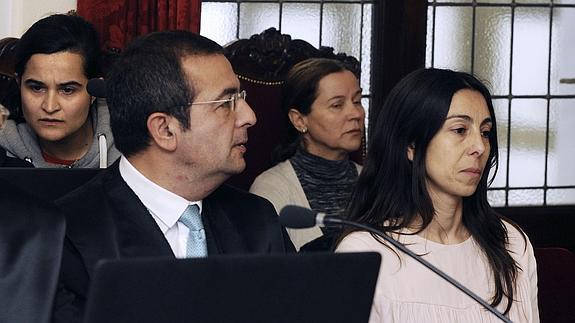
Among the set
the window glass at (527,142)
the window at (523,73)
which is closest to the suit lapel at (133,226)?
the window at (523,73)

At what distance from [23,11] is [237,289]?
106 inches

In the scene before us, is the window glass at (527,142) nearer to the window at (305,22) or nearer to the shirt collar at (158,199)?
the window at (305,22)

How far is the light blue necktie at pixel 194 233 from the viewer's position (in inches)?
84.4

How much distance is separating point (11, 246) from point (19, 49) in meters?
1.57

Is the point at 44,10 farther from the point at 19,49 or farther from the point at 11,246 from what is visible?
the point at 11,246

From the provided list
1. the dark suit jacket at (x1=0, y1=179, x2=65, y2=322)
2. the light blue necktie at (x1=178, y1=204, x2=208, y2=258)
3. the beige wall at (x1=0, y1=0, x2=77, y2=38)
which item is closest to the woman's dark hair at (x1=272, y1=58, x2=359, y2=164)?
the beige wall at (x1=0, y1=0, x2=77, y2=38)

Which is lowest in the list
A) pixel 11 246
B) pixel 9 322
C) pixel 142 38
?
pixel 9 322

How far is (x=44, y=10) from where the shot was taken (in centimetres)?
392

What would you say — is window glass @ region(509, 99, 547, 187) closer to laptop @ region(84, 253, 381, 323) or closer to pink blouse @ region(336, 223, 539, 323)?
pink blouse @ region(336, 223, 539, 323)

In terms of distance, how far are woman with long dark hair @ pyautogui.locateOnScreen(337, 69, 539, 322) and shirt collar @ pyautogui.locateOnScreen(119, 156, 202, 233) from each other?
47 cm

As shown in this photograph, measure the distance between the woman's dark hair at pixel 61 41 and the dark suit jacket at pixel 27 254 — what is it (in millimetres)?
1413

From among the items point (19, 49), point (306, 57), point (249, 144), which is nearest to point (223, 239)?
point (19, 49)

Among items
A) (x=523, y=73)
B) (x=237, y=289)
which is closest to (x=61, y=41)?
(x=237, y=289)

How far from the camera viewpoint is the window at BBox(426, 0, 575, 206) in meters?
4.63
